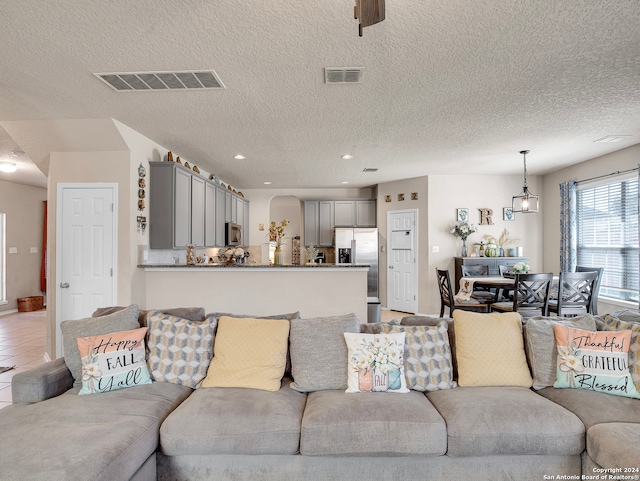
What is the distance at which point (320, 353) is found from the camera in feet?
7.52

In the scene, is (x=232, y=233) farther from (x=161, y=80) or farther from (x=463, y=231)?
(x=463, y=231)

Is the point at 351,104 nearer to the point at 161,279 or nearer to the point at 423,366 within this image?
the point at 423,366

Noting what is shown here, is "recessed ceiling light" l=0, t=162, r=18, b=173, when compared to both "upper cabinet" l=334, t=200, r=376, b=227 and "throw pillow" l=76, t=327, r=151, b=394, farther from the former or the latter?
"upper cabinet" l=334, t=200, r=376, b=227

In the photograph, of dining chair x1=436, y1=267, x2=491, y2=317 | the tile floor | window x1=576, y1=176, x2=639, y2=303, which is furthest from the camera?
dining chair x1=436, y1=267, x2=491, y2=317

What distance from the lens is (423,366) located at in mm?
2250

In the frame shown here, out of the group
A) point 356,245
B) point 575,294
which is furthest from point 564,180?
point 356,245

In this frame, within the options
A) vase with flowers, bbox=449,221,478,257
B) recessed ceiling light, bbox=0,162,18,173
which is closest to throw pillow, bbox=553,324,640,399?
vase with flowers, bbox=449,221,478,257

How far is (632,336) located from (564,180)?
4648 mm

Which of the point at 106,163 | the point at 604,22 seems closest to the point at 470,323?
the point at 604,22

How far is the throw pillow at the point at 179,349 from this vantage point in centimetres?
228

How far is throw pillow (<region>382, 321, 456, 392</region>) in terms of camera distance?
2.21 meters

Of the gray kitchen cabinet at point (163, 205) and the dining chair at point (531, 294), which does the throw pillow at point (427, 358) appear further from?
the gray kitchen cabinet at point (163, 205)

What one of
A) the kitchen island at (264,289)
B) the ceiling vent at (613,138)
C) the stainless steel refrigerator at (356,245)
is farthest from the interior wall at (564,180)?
the kitchen island at (264,289)

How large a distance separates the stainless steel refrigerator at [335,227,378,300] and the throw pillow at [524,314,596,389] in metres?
4.86
